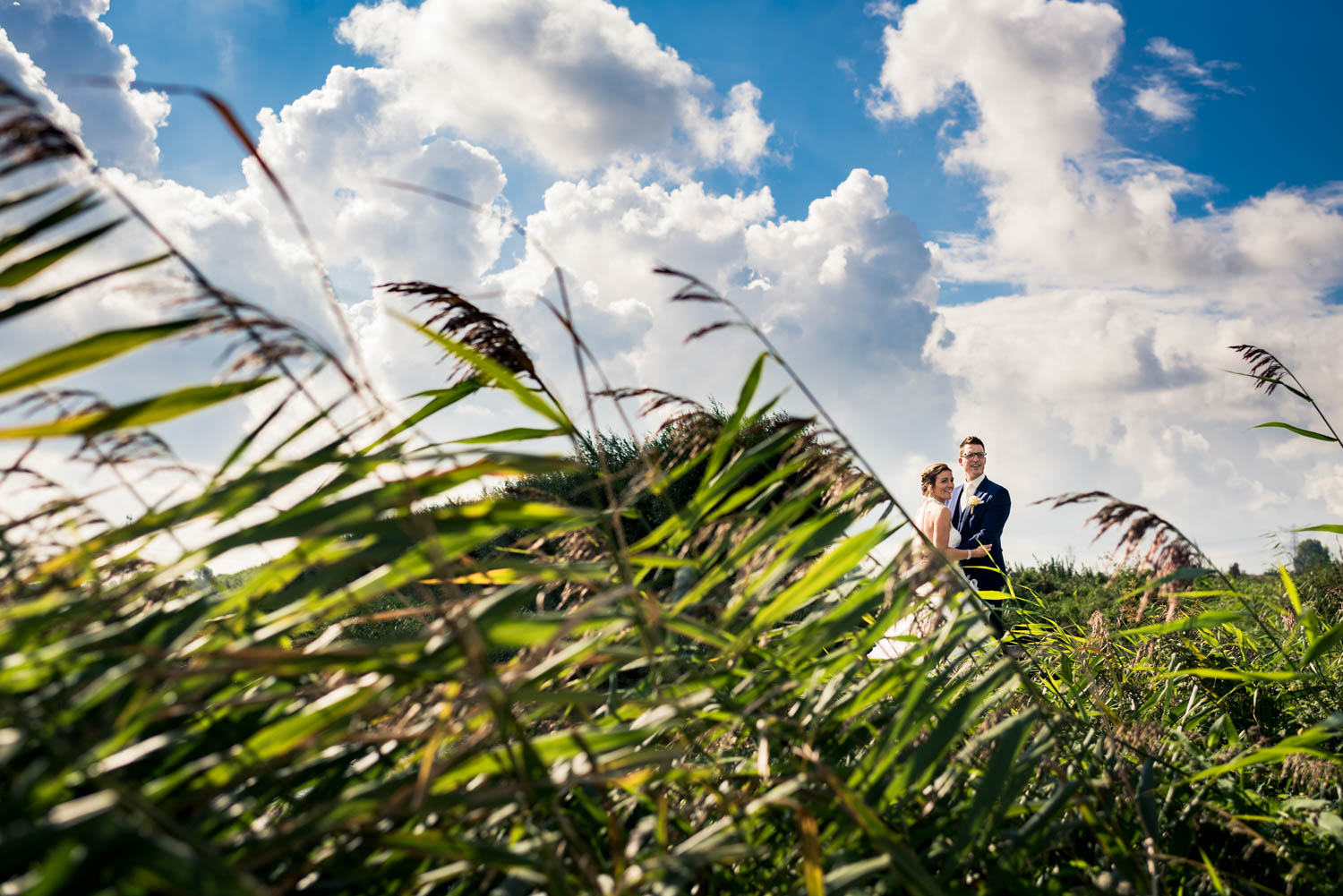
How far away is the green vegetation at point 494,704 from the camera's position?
850mm

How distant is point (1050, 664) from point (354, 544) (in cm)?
291

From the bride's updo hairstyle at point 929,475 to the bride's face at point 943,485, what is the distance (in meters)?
0.03

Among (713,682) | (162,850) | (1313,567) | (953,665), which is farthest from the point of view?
(1313,567)

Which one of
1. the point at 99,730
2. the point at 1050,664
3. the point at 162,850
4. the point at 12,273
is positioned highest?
the point at 12,273

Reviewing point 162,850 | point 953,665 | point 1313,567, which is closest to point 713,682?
point 953,665

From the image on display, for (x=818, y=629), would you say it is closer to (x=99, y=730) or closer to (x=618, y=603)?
(x=618, y=603)

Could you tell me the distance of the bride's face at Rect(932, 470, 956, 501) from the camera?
6.28 m

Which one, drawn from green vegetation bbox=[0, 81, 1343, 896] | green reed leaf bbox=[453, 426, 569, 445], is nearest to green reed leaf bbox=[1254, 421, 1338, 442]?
green vegetation bbox=[0, 81, 1343, 896]

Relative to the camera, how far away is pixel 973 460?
6.18 meters

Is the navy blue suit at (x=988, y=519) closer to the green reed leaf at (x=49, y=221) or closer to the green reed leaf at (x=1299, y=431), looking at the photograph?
the green reed leaf at (x=1299, y=431)

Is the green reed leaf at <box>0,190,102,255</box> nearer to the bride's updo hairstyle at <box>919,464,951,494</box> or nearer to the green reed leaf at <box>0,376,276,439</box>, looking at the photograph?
the green reed leaf at <box>0,376,276,439</box>

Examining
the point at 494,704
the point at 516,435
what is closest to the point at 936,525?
the point at 516,435

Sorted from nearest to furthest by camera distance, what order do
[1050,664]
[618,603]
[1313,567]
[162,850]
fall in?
[162,850] < [618,603] < [1050,664] < [1313,567]

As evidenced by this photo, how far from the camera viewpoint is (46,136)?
100cm
